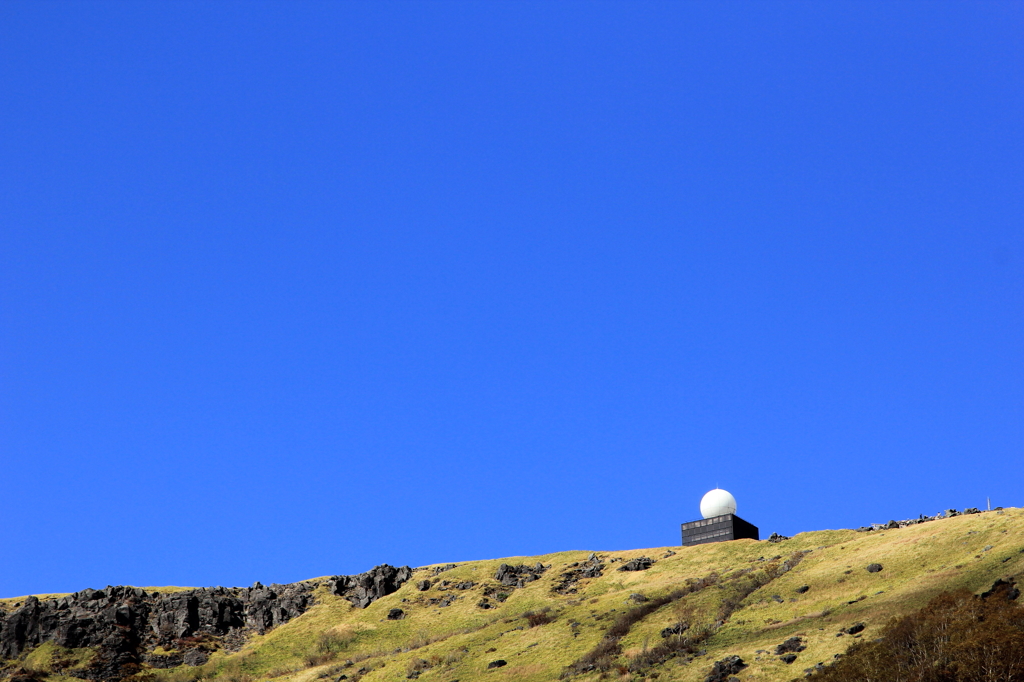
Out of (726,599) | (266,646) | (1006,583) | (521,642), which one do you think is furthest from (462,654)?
(1006,583)

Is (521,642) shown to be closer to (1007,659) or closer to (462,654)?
(462,654)

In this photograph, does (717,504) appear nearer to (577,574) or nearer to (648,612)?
(577,574)

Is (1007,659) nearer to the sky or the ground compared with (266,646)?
nearer to the ground

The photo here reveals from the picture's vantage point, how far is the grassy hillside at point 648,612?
229 ft

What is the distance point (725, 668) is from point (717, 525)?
186ft

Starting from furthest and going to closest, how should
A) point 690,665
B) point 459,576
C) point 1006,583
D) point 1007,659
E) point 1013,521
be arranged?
point 459,576
point 1013,521
point 690,665
point 1006,583
point 1007,659

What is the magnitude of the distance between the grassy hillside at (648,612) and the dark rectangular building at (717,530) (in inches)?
147

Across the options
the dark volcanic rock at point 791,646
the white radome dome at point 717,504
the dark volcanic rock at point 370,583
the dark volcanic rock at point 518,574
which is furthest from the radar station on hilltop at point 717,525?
the dark volcanic rock at point 791,646

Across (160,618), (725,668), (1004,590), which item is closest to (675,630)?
(725,668)

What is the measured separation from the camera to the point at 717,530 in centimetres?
12006

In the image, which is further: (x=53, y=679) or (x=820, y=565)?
(x=53, y=679)

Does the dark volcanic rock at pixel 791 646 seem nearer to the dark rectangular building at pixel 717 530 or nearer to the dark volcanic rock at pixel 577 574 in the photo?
the dark volcanic rock at pixel 577 574

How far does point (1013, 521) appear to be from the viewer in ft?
270

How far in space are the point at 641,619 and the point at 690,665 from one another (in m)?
16.6
